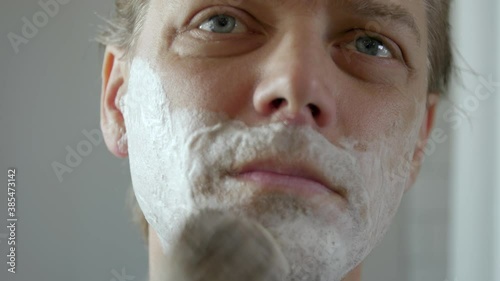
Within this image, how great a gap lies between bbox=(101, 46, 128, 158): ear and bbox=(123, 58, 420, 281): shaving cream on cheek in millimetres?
103

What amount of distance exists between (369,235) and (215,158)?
0.67 feet

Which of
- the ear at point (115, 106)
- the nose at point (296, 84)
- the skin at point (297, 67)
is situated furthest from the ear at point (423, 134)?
the ear at point (115, 106)

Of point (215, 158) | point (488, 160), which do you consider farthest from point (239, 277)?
point (488, 160)

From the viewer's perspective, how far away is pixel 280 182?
1.73ft

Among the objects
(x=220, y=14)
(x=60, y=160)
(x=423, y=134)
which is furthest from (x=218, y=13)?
(x=60, y=160)

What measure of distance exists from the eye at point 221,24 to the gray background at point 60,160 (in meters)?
0.41

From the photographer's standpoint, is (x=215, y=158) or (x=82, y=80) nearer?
(x=215, y=158)

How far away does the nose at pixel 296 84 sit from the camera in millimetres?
536

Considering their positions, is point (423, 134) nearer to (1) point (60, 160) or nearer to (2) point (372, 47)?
(2) point (372, 47)

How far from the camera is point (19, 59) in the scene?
94cm

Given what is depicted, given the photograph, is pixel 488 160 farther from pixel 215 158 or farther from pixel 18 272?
pixel 18 272

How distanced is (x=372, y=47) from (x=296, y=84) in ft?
0.61

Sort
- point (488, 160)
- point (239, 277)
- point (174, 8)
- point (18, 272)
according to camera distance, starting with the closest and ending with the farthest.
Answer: point (239, 277) → point (174, 8) → point (18, 272) → point (488, 160)

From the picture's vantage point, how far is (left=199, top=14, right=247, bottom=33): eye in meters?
0.63
